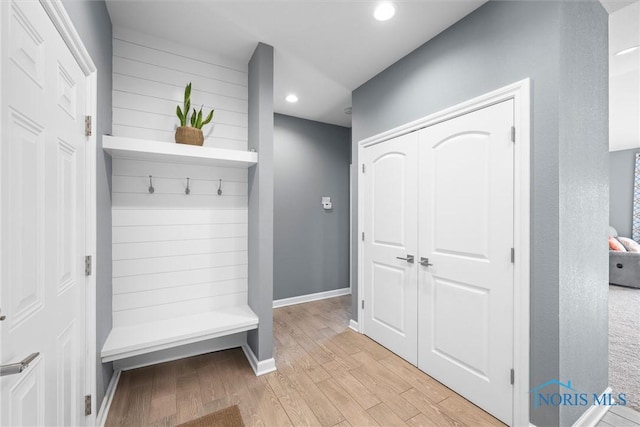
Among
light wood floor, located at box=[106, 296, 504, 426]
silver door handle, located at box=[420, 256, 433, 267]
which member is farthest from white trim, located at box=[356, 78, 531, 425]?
silver door handle, located at box=[420, 256, 433, 267]

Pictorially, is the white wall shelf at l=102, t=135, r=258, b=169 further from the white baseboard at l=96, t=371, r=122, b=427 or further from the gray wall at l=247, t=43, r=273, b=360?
the white baseboard at l=96, t=371, r=122, b=427

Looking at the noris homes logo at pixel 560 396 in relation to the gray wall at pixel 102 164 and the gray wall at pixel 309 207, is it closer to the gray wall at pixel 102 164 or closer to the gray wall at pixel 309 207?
the gray wall at pixel 102 164

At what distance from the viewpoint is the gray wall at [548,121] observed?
4.85ft

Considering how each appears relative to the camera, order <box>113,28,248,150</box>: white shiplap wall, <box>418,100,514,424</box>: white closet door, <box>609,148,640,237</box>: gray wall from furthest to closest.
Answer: <box>609,148,640,237</box>: gray wall, <box>113,28,248,150</box>: white shiplap wall, <box>418,100,514,424</box>: white closet door

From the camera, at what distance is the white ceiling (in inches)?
73.3

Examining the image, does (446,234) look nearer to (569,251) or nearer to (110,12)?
(569,251)

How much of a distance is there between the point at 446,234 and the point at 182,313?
2.27m

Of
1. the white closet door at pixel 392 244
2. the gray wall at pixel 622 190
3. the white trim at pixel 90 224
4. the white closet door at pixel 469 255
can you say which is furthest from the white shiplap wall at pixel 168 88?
the gray wall at pixel 622 190

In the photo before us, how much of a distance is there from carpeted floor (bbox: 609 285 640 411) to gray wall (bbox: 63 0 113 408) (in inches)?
138

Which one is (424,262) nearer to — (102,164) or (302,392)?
(302,392)

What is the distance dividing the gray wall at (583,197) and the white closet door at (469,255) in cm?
26

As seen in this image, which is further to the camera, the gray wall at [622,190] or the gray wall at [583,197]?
the gray wall at [622,190]

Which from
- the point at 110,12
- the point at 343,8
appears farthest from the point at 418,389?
the point at 110,12

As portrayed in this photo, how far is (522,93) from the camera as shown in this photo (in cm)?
159
